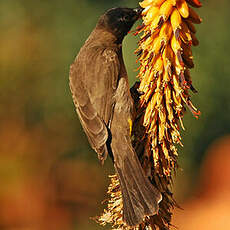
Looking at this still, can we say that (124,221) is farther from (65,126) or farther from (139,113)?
(65,126)

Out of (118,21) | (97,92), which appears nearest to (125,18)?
(118,21)

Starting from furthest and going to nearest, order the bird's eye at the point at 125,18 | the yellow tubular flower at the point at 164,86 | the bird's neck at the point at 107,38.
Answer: the bird's neck at the point at 107,38, the bird's eye at the point at 125,18, the yellow tubular flower at the point at 164,86

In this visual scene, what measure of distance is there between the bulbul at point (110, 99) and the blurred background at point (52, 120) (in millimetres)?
2988

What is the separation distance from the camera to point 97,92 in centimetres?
348

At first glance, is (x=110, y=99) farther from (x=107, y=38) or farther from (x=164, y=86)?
(x=164, y=86)

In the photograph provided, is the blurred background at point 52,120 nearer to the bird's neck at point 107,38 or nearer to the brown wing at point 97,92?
the bird's neck at point 107,38

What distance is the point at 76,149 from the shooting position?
6984mm

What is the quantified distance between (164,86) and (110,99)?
0.97 m

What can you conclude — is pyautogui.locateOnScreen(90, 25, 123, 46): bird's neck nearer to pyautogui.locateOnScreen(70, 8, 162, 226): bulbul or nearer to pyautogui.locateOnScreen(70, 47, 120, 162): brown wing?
pyautogui.locateOnScreen(70, 8, 162, 226): bulbul

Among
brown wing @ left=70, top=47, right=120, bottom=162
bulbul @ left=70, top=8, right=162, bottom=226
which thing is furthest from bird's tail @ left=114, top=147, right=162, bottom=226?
brown wing @ left=70, top=47, right=120, bottom=162

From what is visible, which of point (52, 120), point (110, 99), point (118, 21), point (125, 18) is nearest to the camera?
point (110, 99)

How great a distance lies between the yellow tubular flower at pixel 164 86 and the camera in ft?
8.01

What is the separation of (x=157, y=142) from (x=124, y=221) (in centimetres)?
42

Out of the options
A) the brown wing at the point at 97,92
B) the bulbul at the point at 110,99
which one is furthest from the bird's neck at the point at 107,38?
the brown wing at the point at 97,92
